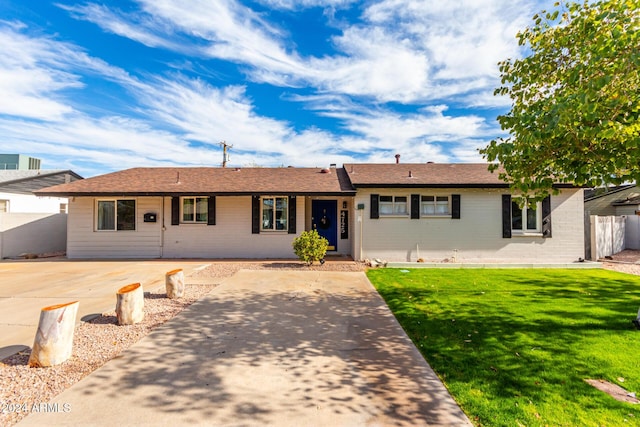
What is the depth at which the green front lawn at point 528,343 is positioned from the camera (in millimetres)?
2613

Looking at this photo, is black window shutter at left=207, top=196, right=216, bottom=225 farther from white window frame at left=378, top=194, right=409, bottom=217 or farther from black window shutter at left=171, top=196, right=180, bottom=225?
white window frame at left=378, top=194, right=409, bottom=217

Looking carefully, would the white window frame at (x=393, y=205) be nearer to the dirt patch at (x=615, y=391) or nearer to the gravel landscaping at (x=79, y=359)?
the gravel landscaping at (x=79, y=359)

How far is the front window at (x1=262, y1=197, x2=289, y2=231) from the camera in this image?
39.4ft

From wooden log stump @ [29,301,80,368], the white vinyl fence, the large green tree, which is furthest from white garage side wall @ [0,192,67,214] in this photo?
the white vinyl fence

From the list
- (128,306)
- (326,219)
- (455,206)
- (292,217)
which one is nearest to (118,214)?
(292,217)

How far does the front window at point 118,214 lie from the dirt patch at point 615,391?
46.4 ft

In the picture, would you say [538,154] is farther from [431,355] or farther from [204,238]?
[204,238]

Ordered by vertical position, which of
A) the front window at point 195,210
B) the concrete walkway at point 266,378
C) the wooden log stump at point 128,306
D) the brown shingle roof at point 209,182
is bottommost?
the concrete walkway at point 266,378

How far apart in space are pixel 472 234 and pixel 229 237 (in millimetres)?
9989

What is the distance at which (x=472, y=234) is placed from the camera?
447 inches

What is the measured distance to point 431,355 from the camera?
12.0 ft

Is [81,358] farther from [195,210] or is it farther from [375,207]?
[375,207]

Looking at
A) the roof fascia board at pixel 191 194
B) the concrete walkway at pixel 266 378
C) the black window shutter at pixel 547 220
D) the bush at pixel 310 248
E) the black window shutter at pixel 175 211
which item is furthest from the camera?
the black window shutter at pixel 175 211

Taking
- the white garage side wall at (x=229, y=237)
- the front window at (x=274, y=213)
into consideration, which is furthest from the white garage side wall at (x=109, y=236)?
the front window at (x=274, y=213)
